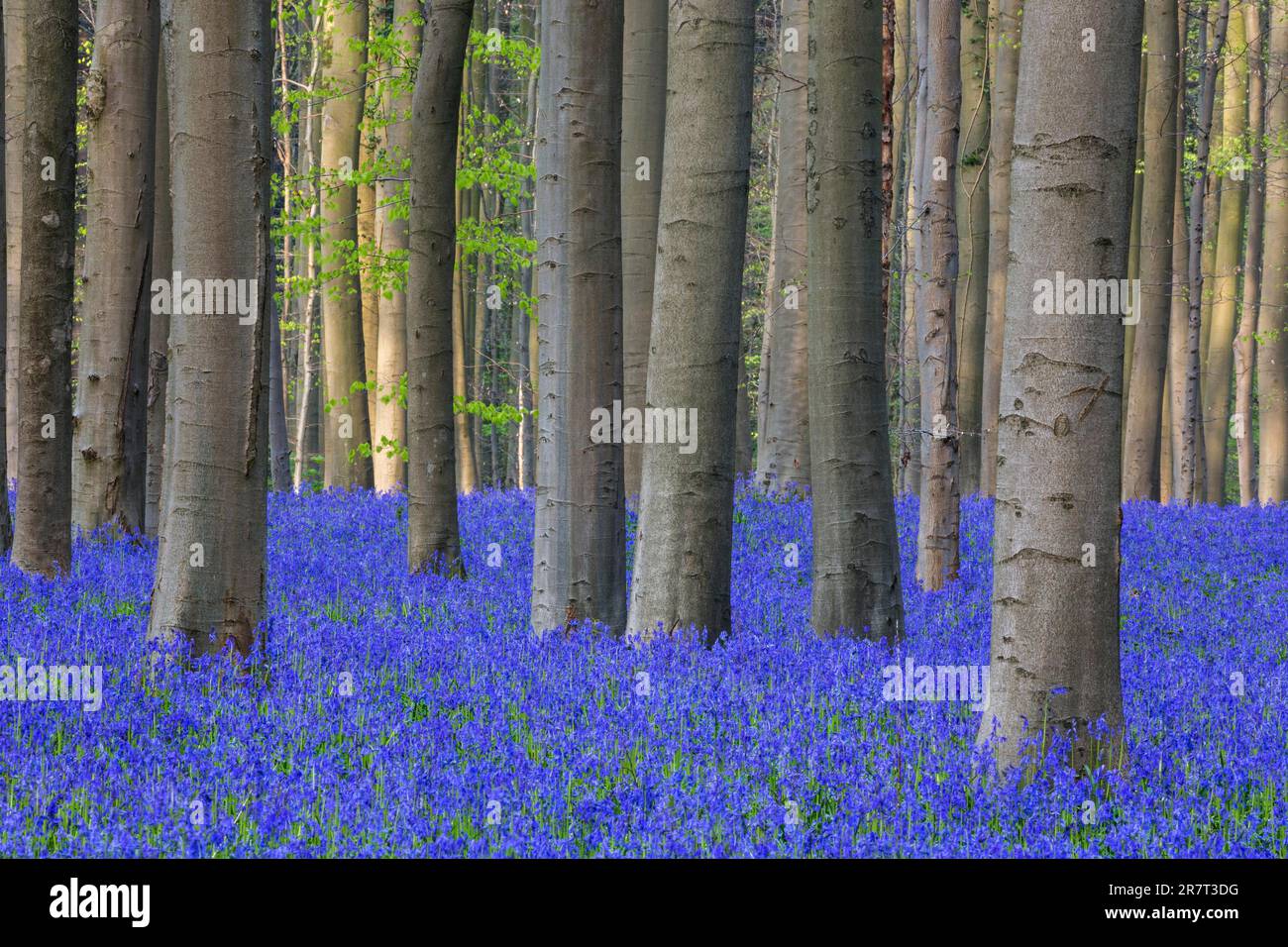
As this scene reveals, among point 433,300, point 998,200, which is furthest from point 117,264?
point 998,200

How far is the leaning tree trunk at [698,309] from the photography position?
845 centimetres

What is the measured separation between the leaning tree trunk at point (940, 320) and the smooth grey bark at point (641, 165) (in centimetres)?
274

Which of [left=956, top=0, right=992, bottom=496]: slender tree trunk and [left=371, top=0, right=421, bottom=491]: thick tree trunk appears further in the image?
[left=956, top=0, right=992, bottom=496]: slender tree trunk

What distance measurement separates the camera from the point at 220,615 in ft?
22.9

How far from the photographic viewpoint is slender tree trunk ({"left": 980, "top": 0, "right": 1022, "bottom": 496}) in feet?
60.4

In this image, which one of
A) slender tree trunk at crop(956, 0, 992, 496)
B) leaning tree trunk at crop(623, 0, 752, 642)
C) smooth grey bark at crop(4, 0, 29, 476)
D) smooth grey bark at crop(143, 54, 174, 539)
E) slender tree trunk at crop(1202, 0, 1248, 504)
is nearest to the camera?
leaning tree trunk at crop(623, 0, 752, 642)

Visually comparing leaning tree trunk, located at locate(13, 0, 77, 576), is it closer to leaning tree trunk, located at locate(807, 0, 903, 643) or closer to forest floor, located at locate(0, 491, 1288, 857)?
forest floor, located at locate(0, 491, 1288, 857)

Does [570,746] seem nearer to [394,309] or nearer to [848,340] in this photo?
[848,340]

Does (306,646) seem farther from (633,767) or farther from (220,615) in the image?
(633,767)

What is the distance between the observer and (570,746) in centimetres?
580

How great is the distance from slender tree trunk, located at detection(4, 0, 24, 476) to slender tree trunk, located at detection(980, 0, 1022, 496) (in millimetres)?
12449

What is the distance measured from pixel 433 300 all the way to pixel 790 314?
6.76 metres

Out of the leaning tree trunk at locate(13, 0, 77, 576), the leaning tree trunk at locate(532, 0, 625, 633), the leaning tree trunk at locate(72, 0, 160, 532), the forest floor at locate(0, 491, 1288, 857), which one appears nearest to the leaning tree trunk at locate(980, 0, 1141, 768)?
the forest floor at locate(0, 491, 1288, 857)

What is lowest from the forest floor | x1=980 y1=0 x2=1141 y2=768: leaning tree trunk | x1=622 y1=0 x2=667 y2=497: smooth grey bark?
the forest floor
